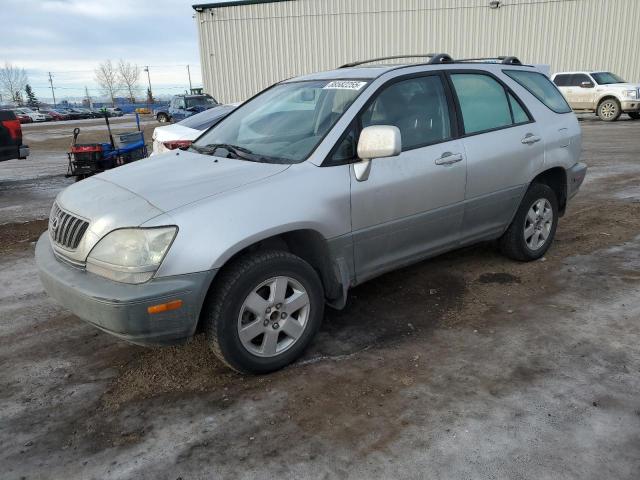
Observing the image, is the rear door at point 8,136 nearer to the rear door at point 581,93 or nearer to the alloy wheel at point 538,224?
the alloy wheel at point 538,224

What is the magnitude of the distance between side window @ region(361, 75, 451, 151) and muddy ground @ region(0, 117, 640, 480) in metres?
1.28

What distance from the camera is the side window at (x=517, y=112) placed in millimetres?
4473

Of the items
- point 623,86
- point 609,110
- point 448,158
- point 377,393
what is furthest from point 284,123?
point 609,110

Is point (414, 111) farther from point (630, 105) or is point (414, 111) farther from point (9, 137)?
point (630, 105)

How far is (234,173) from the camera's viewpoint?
3184mm

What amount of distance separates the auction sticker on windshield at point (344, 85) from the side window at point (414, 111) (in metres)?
0.16

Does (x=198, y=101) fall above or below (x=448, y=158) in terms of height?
above

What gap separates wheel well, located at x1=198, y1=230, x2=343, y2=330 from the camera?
3.22 m

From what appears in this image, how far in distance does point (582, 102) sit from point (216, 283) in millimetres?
21335

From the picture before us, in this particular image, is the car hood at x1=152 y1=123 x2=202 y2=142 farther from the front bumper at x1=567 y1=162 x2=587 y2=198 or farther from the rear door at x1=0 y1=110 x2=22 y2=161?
the front bumper at x1=567 y1=162 x2=587 y2=198

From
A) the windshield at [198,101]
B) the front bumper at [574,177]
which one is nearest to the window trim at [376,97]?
the front bumper at [574,177]

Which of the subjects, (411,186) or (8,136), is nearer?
(411,186)

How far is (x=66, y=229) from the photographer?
10.1 feet

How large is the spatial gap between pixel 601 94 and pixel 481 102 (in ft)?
62.1
